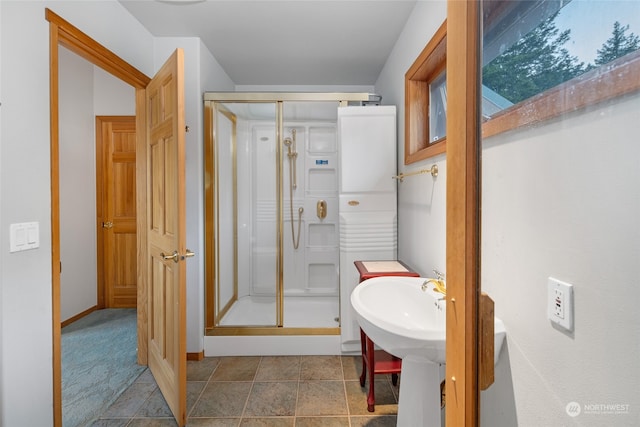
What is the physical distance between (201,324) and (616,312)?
8.25 ft

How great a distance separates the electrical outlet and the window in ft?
1.17

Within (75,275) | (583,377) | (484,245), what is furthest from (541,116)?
(75,275)

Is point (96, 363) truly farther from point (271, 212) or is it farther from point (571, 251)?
point (571, 251)

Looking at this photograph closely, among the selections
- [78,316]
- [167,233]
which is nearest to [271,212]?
[167,233]

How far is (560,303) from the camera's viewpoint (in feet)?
2.06

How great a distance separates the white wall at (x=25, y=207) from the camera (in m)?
1.20

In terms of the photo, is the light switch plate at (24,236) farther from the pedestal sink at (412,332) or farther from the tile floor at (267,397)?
the pedestal sink at (412,332)

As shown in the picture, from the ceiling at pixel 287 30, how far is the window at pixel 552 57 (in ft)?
A: 5.30

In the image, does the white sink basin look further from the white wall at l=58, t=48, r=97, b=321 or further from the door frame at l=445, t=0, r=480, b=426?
Result: the white wall at l=58, t=48, r=97, b=321

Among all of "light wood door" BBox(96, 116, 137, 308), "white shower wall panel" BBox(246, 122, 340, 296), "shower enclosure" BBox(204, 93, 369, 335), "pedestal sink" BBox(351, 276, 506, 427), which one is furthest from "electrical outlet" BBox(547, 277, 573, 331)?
"light wood door" BBox(96, 116, 137, 308)

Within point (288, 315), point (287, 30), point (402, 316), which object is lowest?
point (288, 315)

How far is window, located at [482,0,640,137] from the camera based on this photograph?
0.52 metres

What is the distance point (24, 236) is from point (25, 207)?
13cm

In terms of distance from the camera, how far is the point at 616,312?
0.53 meters
